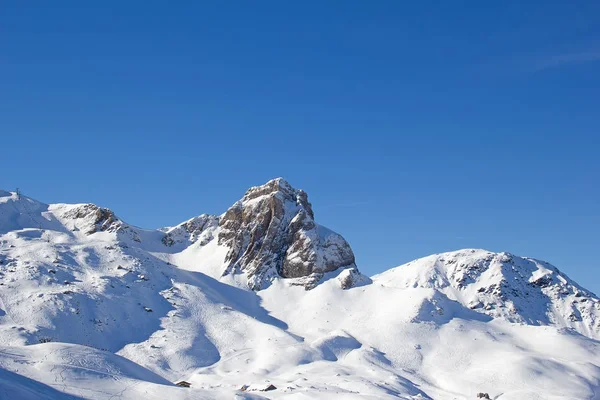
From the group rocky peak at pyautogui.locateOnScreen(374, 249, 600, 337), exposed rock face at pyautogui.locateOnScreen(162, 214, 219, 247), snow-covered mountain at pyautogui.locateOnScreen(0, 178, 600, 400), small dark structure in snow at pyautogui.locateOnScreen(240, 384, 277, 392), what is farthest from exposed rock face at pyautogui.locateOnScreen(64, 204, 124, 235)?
rocky peak at pyautogui.locateOnScreen(374, 249, 600, 337)

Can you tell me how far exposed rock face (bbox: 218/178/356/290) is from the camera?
472 feet

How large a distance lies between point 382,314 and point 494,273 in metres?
78.8

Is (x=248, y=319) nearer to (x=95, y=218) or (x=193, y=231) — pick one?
(x=193, y=231)

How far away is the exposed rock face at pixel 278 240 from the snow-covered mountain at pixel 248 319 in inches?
13.4

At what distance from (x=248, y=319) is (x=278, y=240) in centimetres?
3110

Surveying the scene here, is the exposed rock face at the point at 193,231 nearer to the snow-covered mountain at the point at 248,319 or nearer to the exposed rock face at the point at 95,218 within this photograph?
the snow-covered mountain at the point at 248,319

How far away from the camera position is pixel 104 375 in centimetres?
5028

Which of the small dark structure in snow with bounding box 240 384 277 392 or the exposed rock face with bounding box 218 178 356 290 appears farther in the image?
the exposed rock face with bounding box 218 178 356 290

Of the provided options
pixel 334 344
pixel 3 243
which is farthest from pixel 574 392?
pixel 3 243

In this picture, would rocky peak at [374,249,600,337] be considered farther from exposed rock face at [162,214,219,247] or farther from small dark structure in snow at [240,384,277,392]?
small dark structure in snow at [240,384,277,392]

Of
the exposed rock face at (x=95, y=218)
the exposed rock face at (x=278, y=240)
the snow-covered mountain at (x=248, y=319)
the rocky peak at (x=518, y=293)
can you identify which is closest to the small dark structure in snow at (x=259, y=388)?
the snow-covered mountain at (x=248, y=319)

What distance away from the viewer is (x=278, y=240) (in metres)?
149

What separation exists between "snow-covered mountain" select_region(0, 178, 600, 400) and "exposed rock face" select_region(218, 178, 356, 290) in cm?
34

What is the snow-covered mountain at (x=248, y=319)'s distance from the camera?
3583 inches
